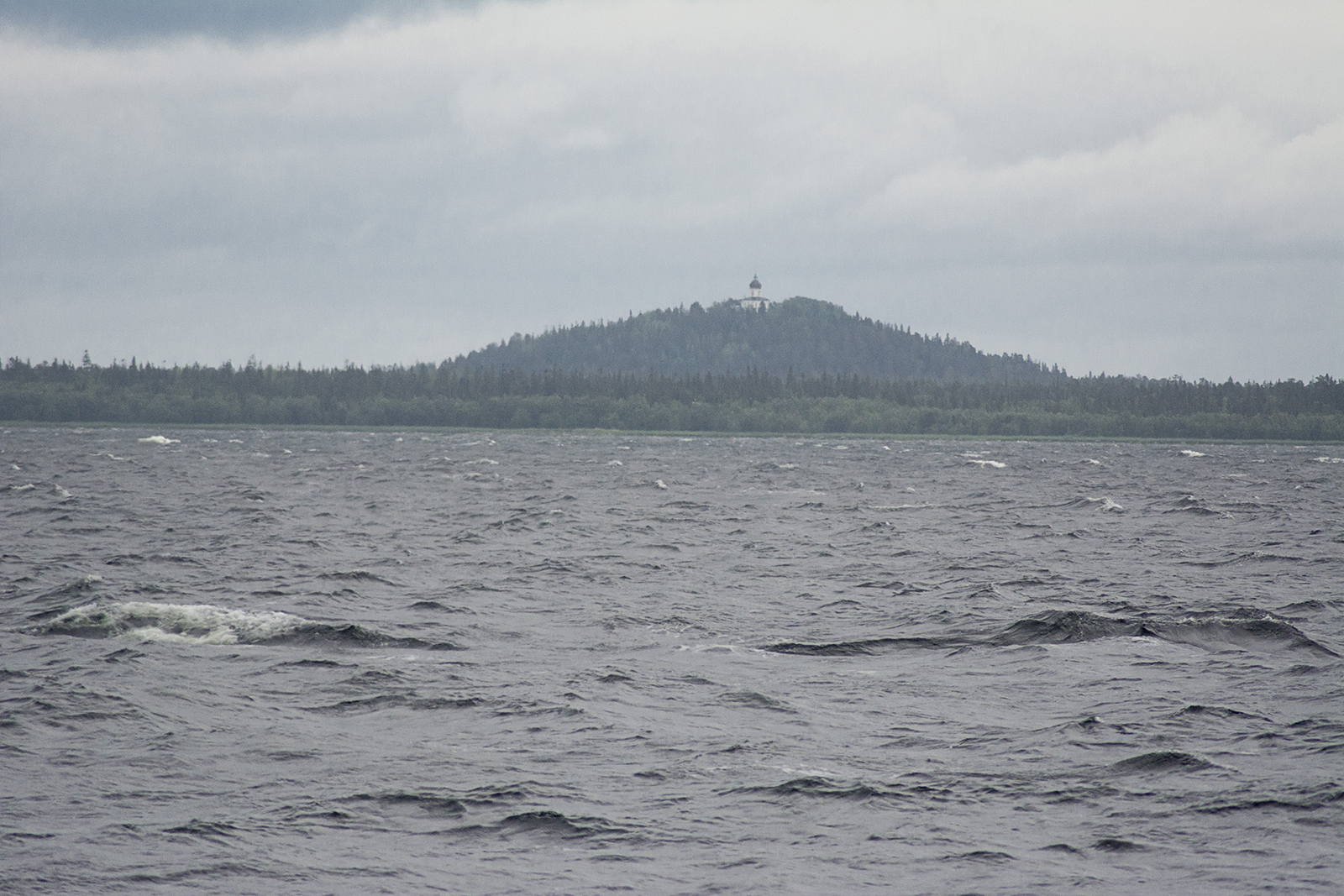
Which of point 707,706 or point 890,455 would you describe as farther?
point 890,455

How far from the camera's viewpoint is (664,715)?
21.4 m

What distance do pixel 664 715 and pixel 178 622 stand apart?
543 inches

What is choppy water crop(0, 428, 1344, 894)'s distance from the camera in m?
14.6

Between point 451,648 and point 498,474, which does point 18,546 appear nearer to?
point 451,648

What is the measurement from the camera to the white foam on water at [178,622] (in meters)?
A: 28.1

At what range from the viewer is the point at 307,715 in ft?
69.0

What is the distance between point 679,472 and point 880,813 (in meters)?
106

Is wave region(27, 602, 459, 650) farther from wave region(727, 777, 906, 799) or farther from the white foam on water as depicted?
wave region(727, 777, 906, 799)

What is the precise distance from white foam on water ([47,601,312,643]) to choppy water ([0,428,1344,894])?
0.47 feet

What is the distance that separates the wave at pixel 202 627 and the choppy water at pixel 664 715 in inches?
5.9

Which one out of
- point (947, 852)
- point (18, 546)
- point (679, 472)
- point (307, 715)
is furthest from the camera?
point (679, 472)

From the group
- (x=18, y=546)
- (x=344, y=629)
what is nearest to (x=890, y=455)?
(x=18, y=546)

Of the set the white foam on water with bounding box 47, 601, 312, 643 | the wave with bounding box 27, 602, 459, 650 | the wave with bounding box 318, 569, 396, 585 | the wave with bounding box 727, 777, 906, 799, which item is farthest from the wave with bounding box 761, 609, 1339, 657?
the wave with bounding box 318, 569, 396, 585

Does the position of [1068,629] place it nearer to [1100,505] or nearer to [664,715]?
[664,715]
